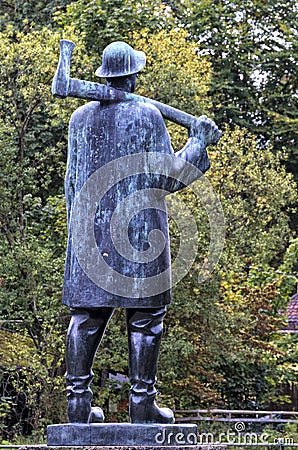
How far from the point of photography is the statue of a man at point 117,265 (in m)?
5.73

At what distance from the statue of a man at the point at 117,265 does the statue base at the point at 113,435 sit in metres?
0.16

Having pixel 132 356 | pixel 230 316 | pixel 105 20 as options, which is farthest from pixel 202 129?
pixel 105 20

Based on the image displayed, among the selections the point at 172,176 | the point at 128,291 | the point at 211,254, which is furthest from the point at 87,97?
the point at 211,254

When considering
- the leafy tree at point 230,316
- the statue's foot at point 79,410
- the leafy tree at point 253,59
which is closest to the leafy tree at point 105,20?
the leafy tree at point 230,316

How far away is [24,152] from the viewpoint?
787 inches

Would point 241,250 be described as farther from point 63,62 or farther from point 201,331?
point 63,62

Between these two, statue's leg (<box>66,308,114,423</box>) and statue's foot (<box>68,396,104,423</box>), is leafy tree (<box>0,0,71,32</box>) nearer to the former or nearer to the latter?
statue's leg (<box>66,308,114,423</box>)

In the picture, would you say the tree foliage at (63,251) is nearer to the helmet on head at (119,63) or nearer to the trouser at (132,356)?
the trouser at (132,356)

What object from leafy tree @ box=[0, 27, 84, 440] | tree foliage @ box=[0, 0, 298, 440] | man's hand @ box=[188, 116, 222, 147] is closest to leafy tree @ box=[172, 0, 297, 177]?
tree foliage @ box=[0, 0, 298, 440]

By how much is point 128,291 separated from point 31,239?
37.7 feet

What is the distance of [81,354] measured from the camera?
5.78 meters

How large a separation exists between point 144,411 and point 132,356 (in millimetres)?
306

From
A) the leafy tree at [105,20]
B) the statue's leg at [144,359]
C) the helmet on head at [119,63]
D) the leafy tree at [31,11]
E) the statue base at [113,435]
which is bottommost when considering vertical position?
the leafy tree at [31,11]

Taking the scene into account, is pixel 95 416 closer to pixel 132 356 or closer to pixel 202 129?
pixel 132 356
